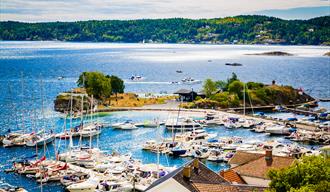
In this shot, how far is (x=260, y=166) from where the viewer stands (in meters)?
Result: 39.1

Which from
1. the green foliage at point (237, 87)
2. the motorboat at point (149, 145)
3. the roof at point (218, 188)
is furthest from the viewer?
the green foliage at point (237, 87)

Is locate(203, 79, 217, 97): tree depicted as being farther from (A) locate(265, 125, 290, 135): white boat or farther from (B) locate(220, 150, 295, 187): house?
(B) locate(220, 150, 295, 187): house

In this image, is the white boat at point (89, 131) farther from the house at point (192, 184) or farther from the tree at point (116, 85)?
the house at point (192, 184)

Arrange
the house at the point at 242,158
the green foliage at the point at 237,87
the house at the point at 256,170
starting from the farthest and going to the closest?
1. the green foliage at the point at 237,87
2. the house at the point at 242,158
3. the house at the point at 256,170

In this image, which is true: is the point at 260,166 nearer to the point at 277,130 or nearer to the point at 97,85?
the point at 277,130

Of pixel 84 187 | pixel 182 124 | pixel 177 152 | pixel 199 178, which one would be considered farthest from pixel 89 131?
pixel 199 178

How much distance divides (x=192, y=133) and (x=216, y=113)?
19.4 metres

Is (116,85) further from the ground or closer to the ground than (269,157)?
closer to the ground

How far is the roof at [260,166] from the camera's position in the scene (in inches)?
1497

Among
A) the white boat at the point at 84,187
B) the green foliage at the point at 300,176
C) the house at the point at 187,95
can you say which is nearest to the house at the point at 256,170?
the green foliage at the point at 300,176

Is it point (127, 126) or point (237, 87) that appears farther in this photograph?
point (237, 87)

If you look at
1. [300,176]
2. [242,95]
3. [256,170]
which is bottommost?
[242,95]

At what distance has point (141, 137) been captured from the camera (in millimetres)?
78562

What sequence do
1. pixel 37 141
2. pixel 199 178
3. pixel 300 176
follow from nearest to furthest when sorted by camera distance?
pixel 300 176
pixel 199 178
pixel 37 141
